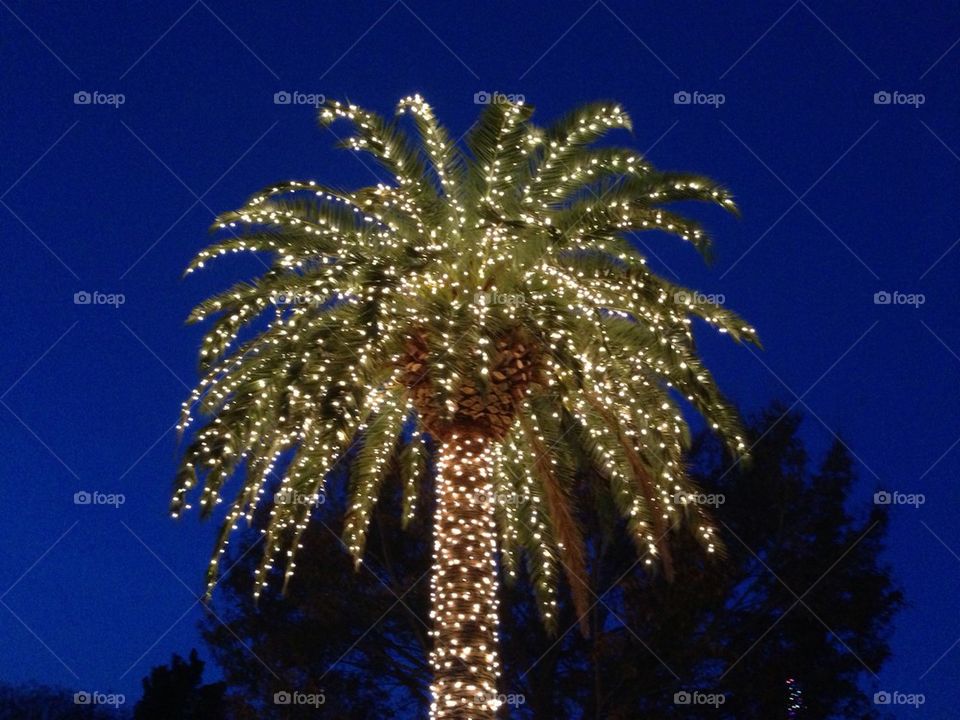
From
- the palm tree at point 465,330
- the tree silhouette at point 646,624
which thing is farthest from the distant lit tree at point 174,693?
the palm tree at point 465,330

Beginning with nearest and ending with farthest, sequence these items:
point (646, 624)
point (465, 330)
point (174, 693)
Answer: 1. point (465, 330)
2. point (646, 624)
3. point (174, 693)

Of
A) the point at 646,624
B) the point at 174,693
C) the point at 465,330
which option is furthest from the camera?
the point at 174,693

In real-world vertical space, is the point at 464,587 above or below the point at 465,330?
below

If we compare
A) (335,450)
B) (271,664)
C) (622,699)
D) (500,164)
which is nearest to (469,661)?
(335,450)

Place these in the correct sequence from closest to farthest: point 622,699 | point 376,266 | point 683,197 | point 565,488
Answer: point 376,266
point 683,197
point 565,488
point 622,699

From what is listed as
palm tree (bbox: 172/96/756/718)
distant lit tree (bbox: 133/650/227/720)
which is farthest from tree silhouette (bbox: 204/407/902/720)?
palm tree (bbox: 172/96/756/718)

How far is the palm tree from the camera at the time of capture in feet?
34.4

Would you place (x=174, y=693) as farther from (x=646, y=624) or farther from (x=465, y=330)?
(x=465, y=330)

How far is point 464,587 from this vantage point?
10672 millimetres

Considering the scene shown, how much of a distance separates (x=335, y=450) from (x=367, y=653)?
9.81 meters

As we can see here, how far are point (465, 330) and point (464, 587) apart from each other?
93.5 inches

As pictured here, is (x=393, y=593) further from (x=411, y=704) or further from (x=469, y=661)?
(x=469, y=661)

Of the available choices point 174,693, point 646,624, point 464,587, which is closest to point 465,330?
point 464,587

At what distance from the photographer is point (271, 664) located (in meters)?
19.9
